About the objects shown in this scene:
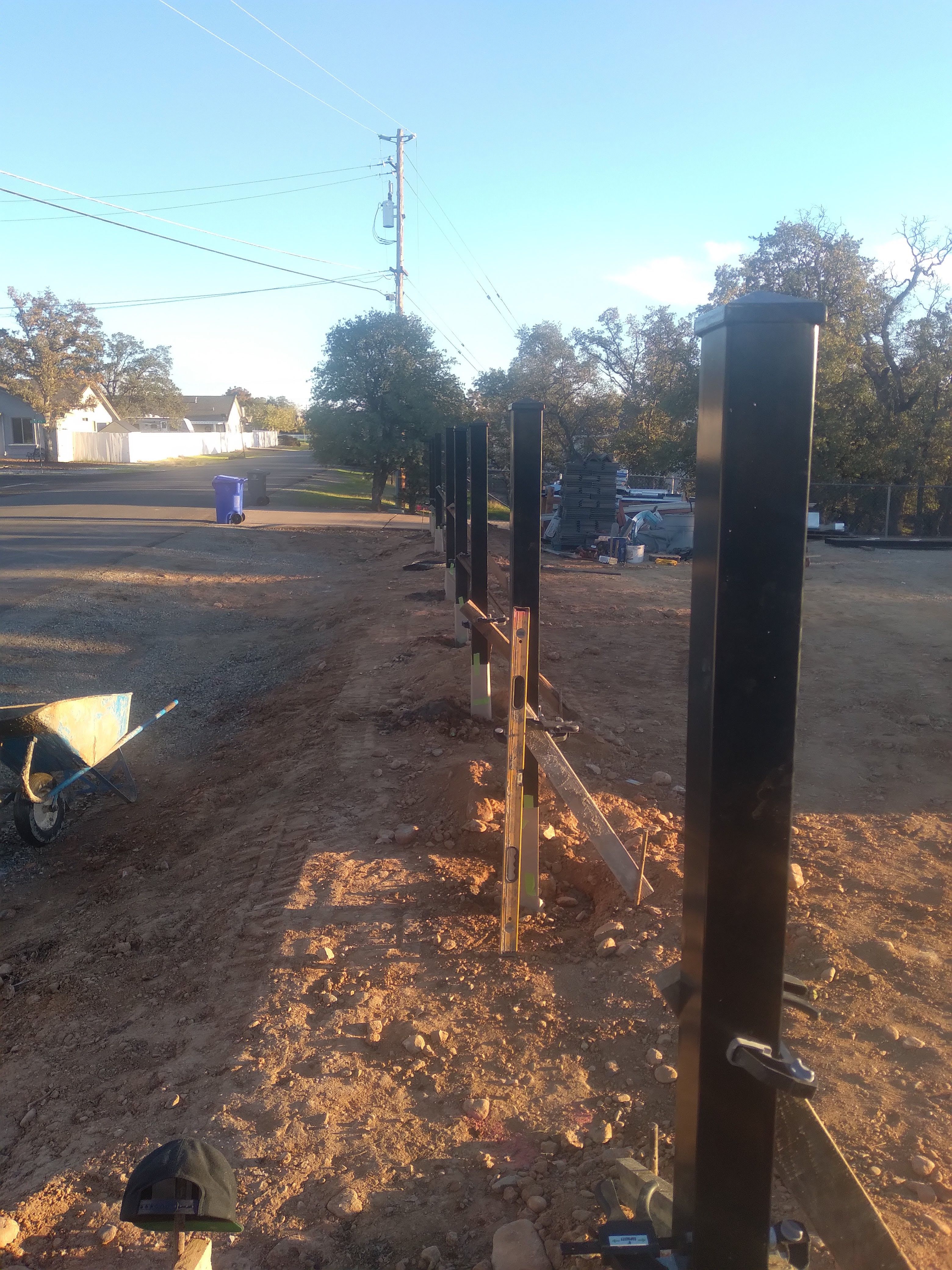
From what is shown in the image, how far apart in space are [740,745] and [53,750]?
18.3 ft

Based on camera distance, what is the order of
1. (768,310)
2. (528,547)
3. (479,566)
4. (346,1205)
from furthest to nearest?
(479,566)
(528,547)
(346,1205)
(768,310)

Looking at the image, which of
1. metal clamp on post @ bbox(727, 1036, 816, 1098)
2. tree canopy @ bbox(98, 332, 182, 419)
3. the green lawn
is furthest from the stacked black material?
tree canopy @ bbox(98, 332, 182, 419)

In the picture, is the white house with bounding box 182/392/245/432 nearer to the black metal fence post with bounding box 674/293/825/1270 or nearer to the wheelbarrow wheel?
the wheelbarrow wheel

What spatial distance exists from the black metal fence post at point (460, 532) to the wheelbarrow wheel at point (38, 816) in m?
3.62

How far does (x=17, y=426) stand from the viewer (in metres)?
63.6

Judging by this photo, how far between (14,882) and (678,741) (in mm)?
4694

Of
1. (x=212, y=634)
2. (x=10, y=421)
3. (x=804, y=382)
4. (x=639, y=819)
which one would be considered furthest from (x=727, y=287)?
(x=10, y=421)

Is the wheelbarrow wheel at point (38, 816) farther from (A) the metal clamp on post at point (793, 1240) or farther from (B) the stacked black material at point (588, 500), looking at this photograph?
(B) the stacked black material at point (588, 500)

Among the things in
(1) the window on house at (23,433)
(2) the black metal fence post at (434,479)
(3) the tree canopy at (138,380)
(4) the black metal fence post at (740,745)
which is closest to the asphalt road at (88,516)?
(2) the black metal fence post at (434,479)

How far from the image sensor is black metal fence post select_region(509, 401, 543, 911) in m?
4.30

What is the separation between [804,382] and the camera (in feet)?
4.91

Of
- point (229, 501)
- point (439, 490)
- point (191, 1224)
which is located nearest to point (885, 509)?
point (439, 490)

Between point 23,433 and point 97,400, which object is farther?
point 97,400

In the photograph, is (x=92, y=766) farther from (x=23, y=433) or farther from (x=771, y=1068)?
(x=23, y=433)
